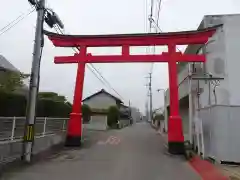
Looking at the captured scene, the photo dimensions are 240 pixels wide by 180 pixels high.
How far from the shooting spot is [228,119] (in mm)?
10922

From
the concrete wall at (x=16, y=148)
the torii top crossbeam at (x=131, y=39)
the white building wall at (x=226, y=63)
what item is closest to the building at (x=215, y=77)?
the white building wall at (x=226, y=63)

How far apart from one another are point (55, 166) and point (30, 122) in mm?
2101

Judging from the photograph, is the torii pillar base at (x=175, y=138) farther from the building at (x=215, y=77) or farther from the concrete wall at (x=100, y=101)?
the concrete wall at (x=100, y=101)

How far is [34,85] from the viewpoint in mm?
12297

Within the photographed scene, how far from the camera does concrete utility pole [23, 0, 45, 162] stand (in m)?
11.6

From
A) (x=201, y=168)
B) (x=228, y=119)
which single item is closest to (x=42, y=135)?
(x=201, y=168)

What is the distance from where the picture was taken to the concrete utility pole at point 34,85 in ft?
38.1

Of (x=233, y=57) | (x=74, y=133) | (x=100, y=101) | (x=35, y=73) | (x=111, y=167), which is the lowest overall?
(x=111, y=167)

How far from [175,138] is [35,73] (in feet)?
24.5

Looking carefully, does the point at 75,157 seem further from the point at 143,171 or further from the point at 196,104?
the point at 196,104

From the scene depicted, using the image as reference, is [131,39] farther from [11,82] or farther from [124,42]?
[11,82]

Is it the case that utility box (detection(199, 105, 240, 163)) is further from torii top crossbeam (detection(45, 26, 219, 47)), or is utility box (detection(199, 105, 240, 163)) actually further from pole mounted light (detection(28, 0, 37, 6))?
pole mounted light (detection(28, 0, 37, 6))

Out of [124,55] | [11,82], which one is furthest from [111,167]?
[11,82]

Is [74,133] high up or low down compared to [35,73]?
down
